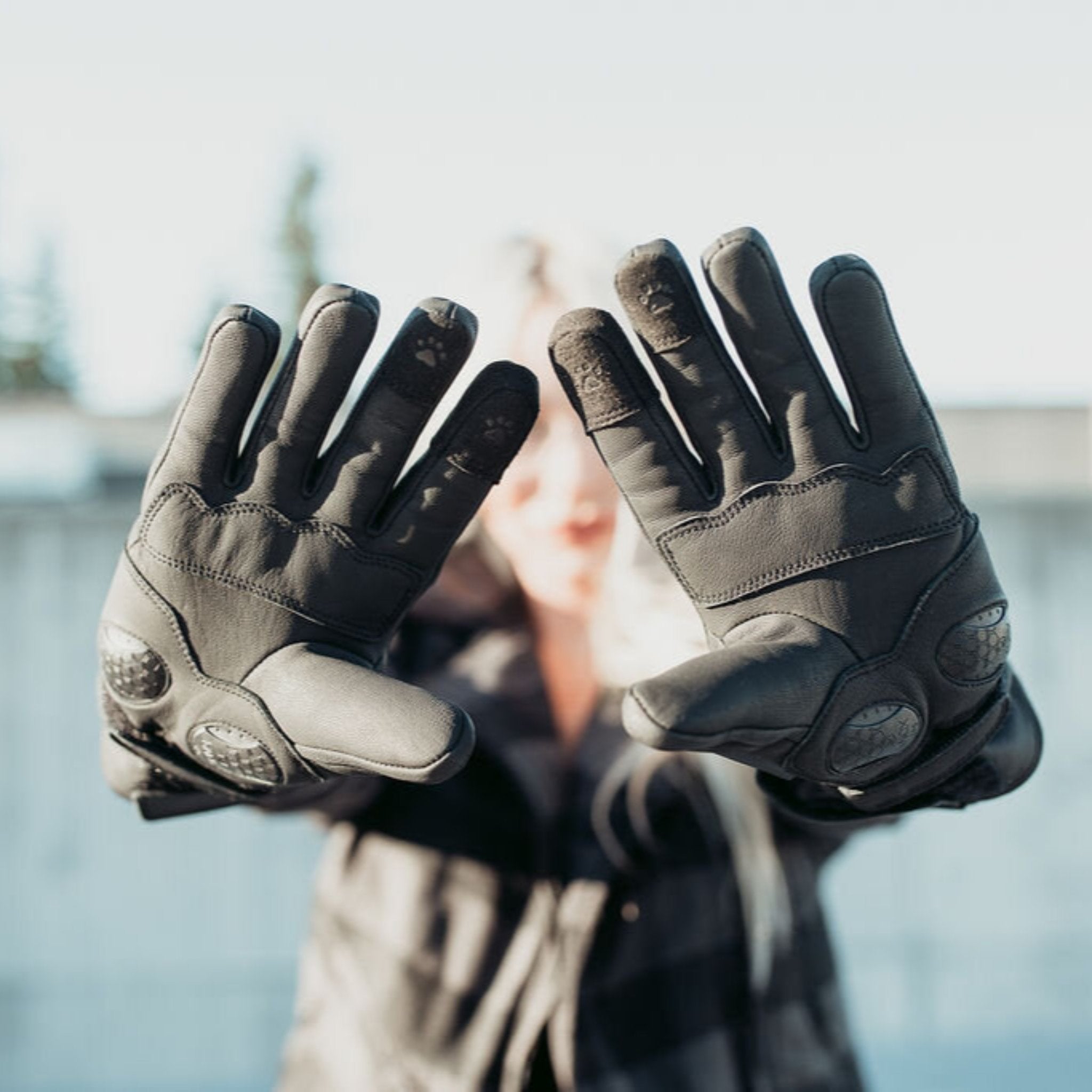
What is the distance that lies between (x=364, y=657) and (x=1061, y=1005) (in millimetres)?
4377

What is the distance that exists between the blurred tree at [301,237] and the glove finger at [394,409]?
1060 inches

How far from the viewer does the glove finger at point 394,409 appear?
120cm

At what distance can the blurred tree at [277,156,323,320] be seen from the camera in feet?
90.5

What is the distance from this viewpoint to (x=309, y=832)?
4.53m

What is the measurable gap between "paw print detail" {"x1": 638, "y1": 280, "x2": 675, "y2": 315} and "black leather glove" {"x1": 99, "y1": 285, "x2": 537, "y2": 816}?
0.47 feet

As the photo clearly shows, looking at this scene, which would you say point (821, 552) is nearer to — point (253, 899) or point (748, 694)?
point (748, 694)

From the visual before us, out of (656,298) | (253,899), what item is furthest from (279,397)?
(253,899)

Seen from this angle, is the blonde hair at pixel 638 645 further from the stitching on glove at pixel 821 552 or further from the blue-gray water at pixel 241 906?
the blue-gray water at pixel 241 906

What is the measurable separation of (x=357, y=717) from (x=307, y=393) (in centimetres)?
32

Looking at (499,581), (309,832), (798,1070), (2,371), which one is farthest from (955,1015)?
(2,371)

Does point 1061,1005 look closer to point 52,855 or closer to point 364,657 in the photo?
point 52,855

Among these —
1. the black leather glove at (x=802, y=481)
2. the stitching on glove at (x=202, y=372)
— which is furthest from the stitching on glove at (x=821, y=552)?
the stitching on glove at (x=202, y=372)

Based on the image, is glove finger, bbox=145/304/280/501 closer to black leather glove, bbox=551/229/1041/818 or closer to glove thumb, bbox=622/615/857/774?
black leather glove, bbox=551/229/1041/818

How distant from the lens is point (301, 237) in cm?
2780
